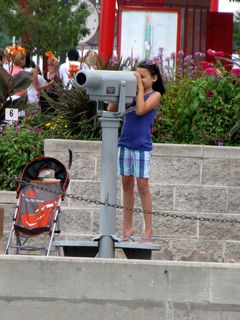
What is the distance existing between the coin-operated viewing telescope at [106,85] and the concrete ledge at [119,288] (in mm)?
1870

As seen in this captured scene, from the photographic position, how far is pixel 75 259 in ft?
25.0

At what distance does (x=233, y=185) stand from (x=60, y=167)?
1.96m

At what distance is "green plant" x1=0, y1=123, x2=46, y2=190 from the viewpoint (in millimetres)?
12164

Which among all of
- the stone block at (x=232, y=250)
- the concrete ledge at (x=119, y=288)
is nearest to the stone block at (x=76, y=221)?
the stone block at (x=232, y=250)

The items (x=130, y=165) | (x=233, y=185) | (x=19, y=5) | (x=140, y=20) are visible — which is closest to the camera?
(x=130, y=165)

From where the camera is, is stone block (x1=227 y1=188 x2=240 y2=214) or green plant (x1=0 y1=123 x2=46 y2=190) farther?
green plant (x1=0 y1=123 x2=46 y2=190)

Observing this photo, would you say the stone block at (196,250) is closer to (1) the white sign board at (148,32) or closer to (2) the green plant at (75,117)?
(2) the green plant at (75,117)

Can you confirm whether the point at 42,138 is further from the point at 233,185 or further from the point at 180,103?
the point at 233,185

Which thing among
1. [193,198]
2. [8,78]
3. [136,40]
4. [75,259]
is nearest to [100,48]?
[136,40]

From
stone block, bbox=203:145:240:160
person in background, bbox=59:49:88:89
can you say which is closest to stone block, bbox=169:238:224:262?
stone block, bbox=203:145:240:160

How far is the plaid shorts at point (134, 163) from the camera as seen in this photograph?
10.3 metres

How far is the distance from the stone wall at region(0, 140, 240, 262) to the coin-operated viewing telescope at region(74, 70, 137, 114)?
2.30 m

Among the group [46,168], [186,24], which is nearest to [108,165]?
[46,168]

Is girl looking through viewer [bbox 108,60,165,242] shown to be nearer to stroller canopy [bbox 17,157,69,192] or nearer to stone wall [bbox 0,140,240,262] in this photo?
stroller canopy [bbox 17,157,69,192]
